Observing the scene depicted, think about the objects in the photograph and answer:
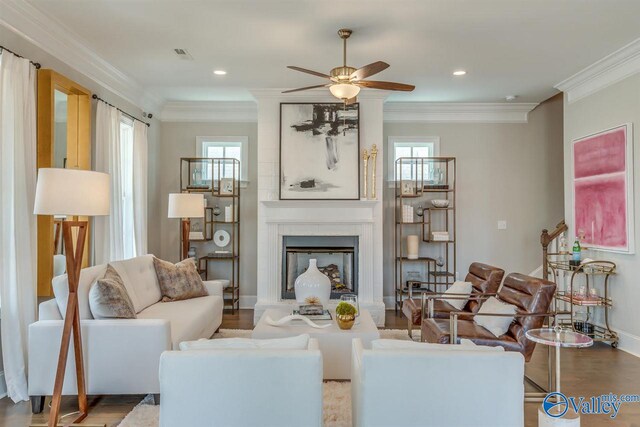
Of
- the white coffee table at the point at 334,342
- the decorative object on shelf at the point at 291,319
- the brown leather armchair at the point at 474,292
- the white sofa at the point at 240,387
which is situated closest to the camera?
the white sofa at the point at 240,387

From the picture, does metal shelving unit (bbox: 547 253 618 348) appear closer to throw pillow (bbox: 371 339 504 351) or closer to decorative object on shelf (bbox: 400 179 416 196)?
decorative object on shelf (bbox: 400 179 416 196)

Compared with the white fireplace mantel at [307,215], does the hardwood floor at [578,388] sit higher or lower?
lower

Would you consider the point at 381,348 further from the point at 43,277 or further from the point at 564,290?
the point at 564,290

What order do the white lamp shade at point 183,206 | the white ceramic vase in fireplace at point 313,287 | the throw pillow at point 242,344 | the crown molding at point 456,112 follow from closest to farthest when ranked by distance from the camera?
the throw pillow at point 242,344, the white ceramic vase in fireplace at point 313,287, the white lamp shade at point 183,206, the crown molding at point 456,112

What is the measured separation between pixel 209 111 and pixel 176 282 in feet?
9.24

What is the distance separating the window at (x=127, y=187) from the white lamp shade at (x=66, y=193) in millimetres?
2391

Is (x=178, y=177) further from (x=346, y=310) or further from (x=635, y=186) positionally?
(x=635, y=186)

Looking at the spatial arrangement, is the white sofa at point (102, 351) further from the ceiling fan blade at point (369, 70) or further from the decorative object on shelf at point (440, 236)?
the decorative object on shelf at point (440, 236)

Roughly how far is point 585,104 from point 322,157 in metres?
3.10

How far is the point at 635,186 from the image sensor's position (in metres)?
4.06

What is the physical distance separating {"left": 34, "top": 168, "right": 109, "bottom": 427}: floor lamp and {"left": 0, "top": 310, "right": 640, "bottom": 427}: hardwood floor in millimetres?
215

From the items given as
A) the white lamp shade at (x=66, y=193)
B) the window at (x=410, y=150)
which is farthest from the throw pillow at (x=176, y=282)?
the window at (x=410, y=150)

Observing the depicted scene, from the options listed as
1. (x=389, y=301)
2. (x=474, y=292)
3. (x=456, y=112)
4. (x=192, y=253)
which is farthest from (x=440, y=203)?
(x=192, y=253)

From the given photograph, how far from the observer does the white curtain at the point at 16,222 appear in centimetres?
293
